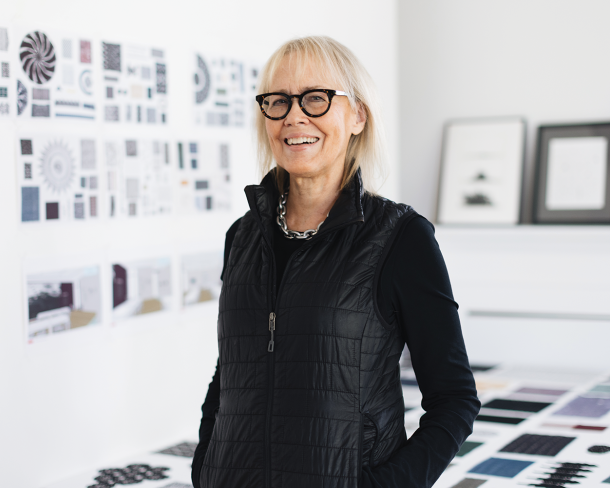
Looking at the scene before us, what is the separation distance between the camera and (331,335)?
1305 mm

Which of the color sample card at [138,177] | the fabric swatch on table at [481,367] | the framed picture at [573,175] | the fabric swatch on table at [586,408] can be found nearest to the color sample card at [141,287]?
the color sample card at [138,177]

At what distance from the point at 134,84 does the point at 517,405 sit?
2.48 m

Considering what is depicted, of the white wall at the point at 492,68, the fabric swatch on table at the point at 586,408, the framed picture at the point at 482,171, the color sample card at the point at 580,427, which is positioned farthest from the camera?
the framed picture at the point at 482,171

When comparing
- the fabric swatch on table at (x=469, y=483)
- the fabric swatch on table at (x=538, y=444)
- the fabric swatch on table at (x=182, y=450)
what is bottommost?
the fabric swatch on table at (x=182, y=450)

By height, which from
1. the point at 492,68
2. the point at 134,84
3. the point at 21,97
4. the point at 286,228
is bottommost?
the point at 286,228

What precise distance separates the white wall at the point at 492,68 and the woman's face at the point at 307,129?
12.3ft

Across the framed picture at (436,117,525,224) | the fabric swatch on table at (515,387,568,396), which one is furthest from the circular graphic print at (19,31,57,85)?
the framed picture at (436,117,525,224)

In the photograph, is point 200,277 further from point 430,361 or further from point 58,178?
point 430,361

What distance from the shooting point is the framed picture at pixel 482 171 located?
4.84 metres

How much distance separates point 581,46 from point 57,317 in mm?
3777

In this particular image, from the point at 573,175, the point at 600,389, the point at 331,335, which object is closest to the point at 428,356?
the point at 331,335

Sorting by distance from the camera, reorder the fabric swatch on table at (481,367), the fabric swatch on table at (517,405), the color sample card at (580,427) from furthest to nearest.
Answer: the fabric swatch on table at (481,367) → the fabric swatch on table at (517,405) → the color sample card at (580,427)

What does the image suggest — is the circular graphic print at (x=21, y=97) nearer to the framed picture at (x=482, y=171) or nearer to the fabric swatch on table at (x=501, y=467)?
the fabric swatch on table at (x=501, y=467)

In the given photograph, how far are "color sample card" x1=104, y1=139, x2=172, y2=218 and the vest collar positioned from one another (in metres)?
1.46
